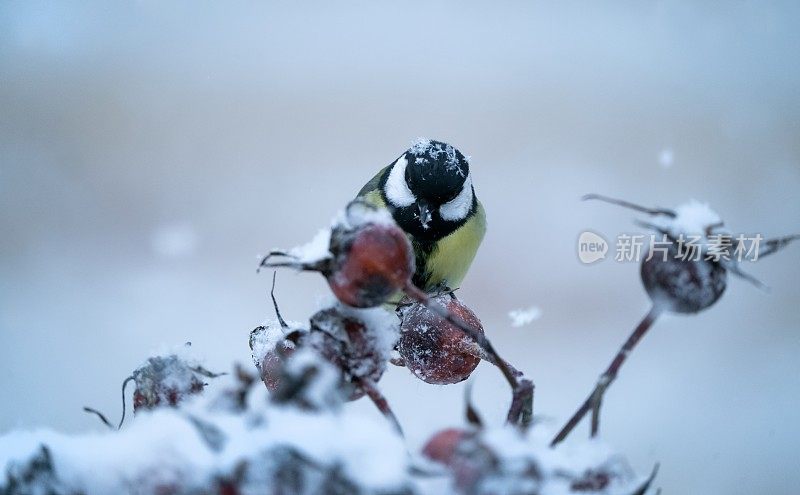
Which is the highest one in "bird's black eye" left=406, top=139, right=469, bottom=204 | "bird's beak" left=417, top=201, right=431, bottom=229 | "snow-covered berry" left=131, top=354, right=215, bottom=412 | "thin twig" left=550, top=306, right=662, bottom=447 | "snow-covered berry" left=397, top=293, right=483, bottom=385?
"bird's black eye" left=406, top=139, right=469, bottom=204

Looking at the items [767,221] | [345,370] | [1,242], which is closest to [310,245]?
[345,370]

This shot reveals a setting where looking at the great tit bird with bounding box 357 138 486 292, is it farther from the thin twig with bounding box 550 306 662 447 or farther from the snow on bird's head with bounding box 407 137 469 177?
the thin twig with bounding box 550 306 662 447

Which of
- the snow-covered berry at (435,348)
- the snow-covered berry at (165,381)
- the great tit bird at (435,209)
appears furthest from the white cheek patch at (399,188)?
the snow-covered berry at (165,381)

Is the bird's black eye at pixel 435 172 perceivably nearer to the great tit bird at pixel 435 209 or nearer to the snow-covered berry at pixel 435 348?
the great tit bird at pixel 435 209

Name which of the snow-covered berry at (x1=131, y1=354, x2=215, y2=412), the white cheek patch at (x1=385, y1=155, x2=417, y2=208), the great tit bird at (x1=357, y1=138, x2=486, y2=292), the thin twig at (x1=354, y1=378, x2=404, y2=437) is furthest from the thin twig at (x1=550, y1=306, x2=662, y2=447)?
the white cheek patch at (x1=385, y1=155, x2=417, y2=208)

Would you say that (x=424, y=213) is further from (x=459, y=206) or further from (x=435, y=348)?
(x=435, y=348)

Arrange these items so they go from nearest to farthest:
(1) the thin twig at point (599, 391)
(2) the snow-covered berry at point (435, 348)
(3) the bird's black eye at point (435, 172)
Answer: (1) the thin twig at point (599, 391), (2) the snow-covered berry at point (435, 348), (3) the bird's black eye at point (435, 172)

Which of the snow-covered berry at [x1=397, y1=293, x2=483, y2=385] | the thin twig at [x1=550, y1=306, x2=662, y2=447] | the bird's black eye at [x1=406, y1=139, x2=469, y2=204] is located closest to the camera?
the thin twig at [x1=550, y1=306, x2=662, y2=447]

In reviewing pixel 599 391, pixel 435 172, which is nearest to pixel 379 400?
pixel 599 391
